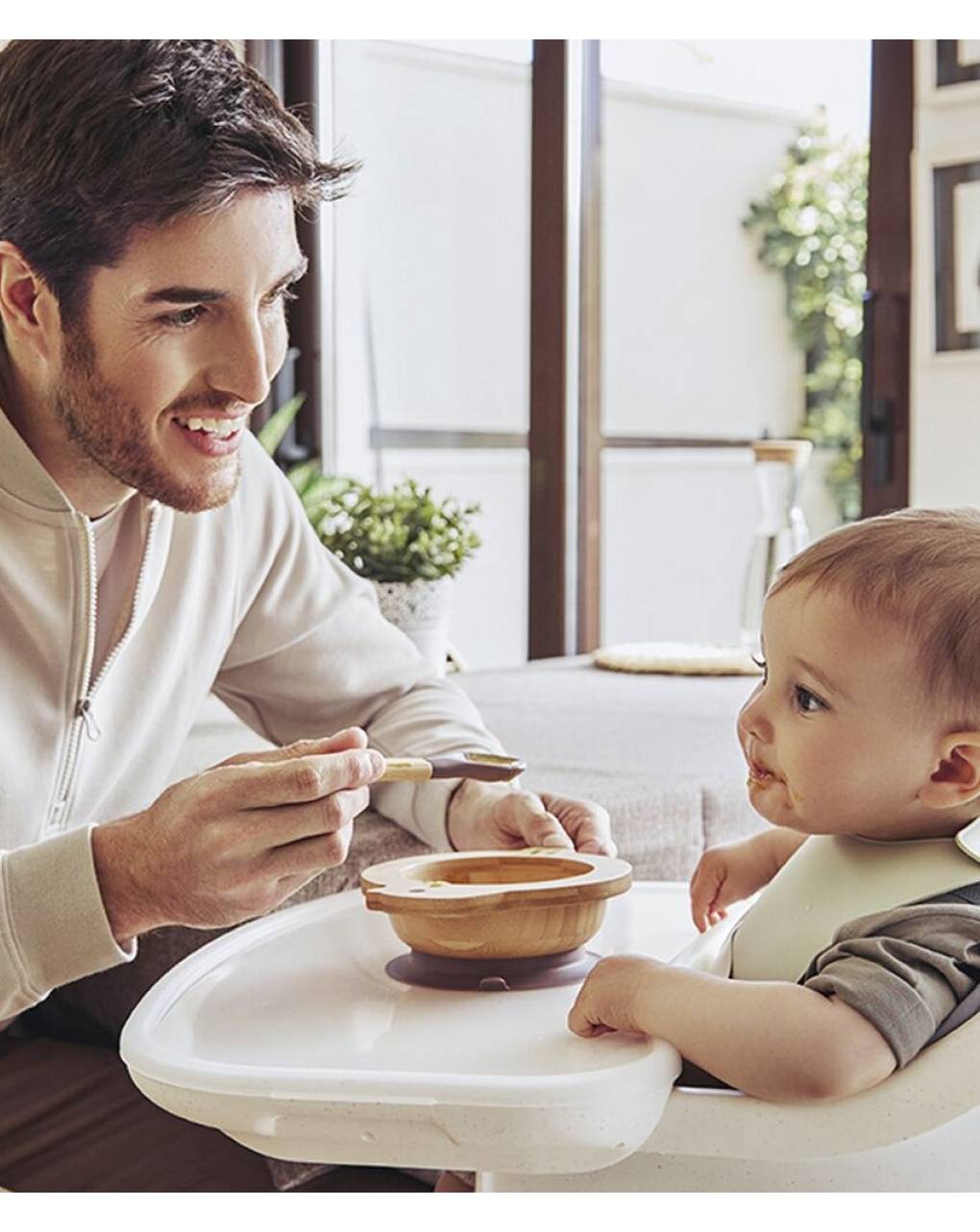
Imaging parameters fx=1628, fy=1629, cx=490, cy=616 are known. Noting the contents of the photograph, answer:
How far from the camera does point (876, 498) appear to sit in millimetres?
2963

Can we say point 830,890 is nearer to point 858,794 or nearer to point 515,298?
point 858,794

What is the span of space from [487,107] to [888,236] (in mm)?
1475

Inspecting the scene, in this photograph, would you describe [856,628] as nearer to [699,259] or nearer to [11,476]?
[11,476]

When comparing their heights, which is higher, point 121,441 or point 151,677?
point 121,441

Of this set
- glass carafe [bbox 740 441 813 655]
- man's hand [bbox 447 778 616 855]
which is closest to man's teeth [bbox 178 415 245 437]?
man's hand [bbox 447 778 616 855]

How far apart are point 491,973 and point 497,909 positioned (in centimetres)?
6

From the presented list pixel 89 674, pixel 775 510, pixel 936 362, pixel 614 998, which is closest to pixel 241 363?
pixel 89 674

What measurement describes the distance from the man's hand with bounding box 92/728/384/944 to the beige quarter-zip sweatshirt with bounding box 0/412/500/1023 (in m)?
0.04

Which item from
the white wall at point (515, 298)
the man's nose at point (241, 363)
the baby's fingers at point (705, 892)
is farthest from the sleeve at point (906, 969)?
the white wall at point (515, 298)

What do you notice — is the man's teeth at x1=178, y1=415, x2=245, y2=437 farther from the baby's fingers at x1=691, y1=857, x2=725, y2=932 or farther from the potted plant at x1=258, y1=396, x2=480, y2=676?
the potted plant at x1=258, y1=396, x2=480, y2=676

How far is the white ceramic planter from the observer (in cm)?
209

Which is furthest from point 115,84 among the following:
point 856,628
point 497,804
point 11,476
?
point 856,628

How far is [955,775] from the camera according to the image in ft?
3.17

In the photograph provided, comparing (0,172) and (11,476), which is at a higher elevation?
(0,172)
